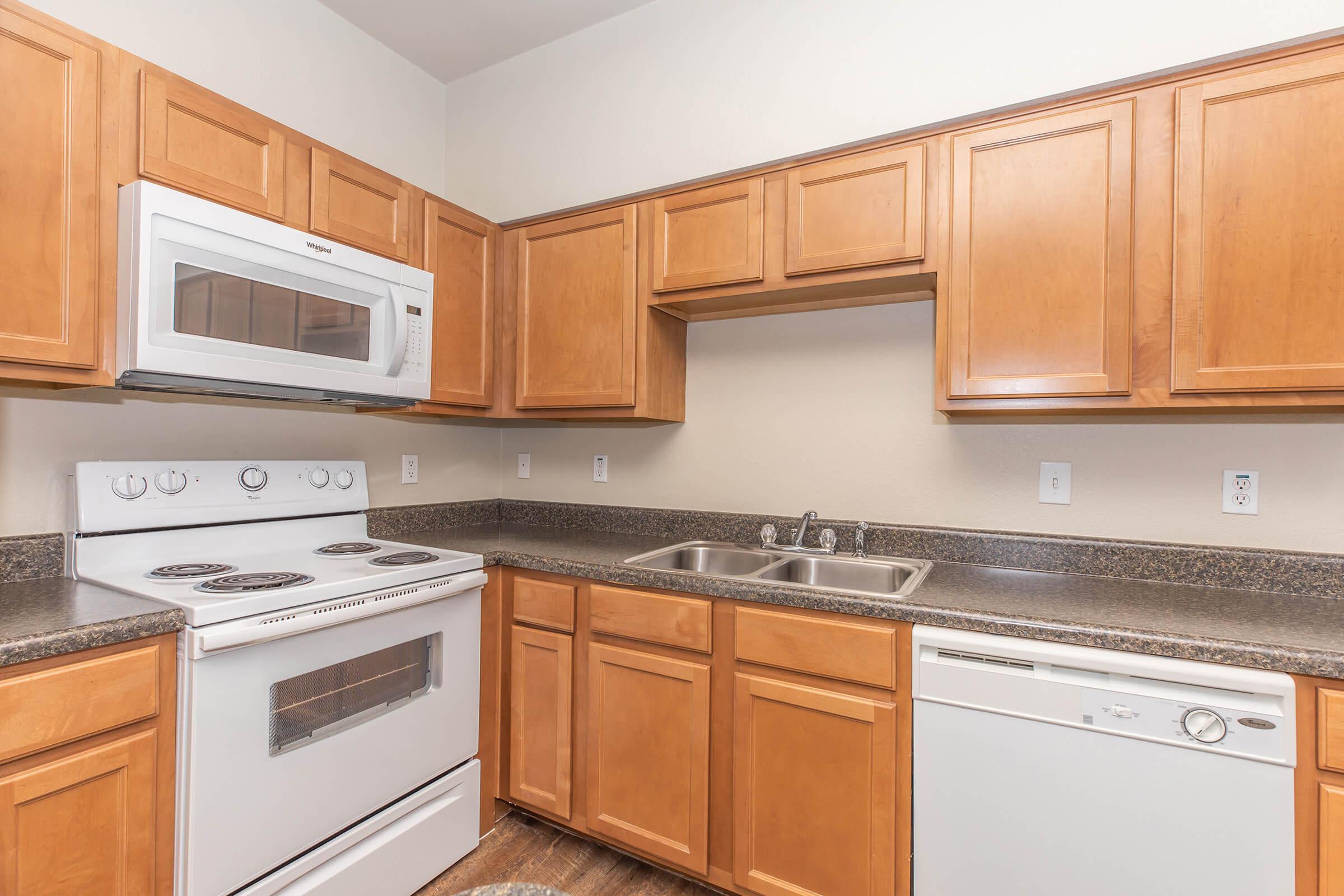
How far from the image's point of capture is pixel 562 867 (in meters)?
1.90

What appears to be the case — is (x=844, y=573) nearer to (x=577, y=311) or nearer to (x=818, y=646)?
(x=818, y=646)

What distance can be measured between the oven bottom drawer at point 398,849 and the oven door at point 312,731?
1.3 inches

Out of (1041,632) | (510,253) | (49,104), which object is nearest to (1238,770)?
(1041,632)

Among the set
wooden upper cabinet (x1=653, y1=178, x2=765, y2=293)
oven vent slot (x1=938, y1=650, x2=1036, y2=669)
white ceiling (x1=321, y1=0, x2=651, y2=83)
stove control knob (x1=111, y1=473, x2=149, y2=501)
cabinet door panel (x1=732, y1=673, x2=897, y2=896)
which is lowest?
cabinet door panel (x1=732, y1=673, x2=897, y2=896)

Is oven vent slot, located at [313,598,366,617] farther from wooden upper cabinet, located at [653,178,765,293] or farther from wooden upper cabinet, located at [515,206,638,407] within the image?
wooden upper cabinet, located at [653,178,765,293]

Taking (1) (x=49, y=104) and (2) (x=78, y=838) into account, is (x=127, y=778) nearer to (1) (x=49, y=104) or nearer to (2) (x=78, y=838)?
(2) (x=78, y=838)

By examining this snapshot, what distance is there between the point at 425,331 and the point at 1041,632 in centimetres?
192

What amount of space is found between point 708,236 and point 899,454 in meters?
0.93

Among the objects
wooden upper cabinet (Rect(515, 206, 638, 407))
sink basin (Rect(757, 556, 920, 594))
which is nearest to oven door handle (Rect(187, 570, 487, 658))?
wooden upper cabinet (Rect(515, 206, 638, 407))

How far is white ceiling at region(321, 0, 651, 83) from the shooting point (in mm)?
2365

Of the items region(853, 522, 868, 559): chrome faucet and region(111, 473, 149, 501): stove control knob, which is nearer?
region(111, 473, 149, 501): stove control knob

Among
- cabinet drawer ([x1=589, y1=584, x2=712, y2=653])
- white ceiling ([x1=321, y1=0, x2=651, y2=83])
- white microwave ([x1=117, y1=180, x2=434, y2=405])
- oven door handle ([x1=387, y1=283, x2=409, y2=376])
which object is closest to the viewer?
white microwave ([x1=117, y1=180, x2=434, y2=405])

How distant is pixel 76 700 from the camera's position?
1.17 m

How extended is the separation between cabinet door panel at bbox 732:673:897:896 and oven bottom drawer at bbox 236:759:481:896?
32.8 inches
